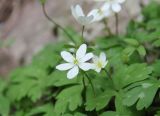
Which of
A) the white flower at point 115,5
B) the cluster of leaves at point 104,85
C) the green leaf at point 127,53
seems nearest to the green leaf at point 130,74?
the cluster of leaves at point 104,85

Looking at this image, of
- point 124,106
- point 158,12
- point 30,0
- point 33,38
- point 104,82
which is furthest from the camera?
point 30,0

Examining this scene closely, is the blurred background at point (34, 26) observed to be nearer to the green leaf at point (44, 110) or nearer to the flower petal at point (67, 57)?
the green leaf at point (44, 110)

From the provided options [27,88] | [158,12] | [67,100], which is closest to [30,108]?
[27,88]

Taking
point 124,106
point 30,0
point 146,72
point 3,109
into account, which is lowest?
point 124,106

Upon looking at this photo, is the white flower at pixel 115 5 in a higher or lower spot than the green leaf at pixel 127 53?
higher

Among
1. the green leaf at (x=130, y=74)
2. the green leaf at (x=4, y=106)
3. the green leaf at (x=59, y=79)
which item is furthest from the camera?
the green leaf at (x=4, y=106)

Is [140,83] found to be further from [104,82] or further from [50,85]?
[50,85]

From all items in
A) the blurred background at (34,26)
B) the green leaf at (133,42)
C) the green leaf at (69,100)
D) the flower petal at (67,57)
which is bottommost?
the green leaf at (69,100)

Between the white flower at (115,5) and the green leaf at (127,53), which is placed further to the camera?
the white flower at (115,5)
